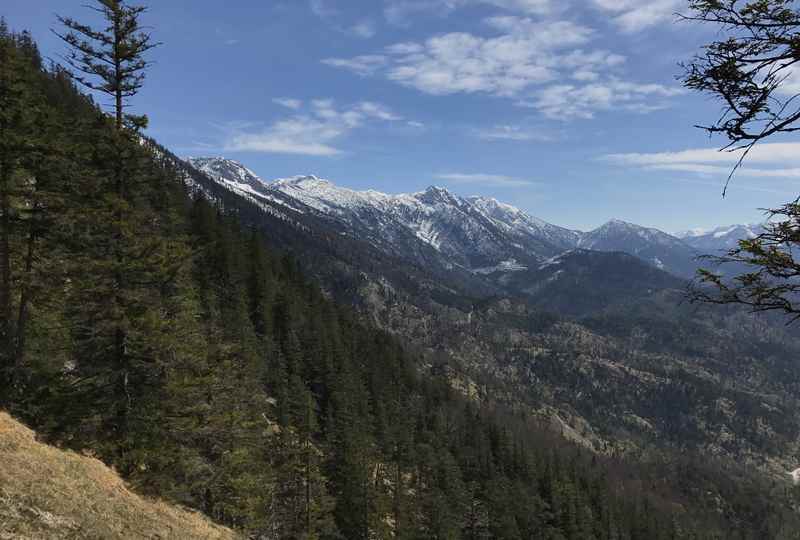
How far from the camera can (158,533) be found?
16281 millimetres

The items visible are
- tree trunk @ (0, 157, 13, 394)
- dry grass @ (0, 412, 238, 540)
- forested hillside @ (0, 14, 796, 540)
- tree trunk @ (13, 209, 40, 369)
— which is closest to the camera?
dry grass @ (0, 412, 238, 540)

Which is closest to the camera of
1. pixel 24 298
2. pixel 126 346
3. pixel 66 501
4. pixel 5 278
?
pixel 66 501

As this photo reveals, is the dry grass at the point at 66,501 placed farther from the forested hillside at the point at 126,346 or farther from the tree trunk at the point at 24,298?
the tree trunk at the point at 24,298

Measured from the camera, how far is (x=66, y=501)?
567 inches

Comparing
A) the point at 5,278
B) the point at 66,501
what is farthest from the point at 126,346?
the point at 5,278

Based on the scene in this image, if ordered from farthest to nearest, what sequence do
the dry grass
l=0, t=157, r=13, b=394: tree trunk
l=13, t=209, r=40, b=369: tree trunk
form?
l=0, t=157, r=13, b=394: tree trunk < l=13, t=209, r=40, b=369: tree trunk < the dry grass

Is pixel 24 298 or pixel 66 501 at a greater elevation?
pixel 24 298

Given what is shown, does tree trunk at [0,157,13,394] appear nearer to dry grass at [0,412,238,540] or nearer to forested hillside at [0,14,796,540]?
forested hillside at [0,14,796,540]

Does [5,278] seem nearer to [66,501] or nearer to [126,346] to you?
[126,346]

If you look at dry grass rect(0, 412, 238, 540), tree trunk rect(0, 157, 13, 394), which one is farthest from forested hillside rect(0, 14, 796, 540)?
dry grass rect(0, 412, 238, 540)

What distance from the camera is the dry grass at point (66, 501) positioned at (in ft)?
41.1

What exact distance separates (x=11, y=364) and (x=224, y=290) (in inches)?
1773

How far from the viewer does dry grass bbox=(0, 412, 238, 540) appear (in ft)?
41.1

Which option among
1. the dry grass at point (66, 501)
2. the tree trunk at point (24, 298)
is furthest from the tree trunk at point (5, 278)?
the dry grass at point (66, 501)
